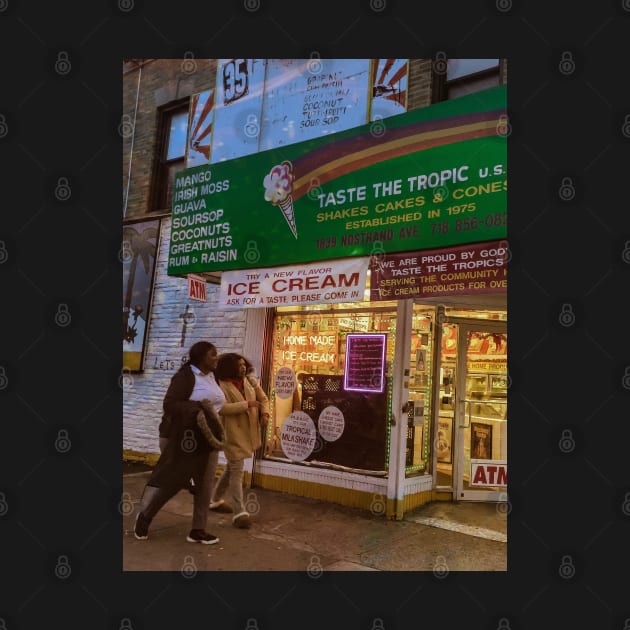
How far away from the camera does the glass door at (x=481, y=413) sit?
6.89 metres

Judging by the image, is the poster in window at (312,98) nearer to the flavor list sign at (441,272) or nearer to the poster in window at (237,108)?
the poster in window at (237,108)

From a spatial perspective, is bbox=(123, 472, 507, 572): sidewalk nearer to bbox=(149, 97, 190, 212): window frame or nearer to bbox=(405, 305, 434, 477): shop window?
bbox=(405, 305, 434, 477): shop window

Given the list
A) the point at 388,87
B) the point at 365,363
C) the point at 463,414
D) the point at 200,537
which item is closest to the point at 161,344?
the point at 365,363

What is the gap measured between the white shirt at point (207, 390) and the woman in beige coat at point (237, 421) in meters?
0.36

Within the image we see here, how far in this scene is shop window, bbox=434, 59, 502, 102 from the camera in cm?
696

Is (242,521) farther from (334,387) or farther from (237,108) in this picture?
(237,108)

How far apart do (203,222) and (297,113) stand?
222 cm

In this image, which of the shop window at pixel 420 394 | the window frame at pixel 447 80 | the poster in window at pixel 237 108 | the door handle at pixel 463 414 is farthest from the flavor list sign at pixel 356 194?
the door handle at pixel 463 414

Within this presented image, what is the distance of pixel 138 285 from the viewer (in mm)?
9609

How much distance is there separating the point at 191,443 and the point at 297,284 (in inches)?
88.6

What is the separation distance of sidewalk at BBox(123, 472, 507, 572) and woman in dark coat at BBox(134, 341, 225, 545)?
12.5 inches

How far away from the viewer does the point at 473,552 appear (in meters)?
5.25

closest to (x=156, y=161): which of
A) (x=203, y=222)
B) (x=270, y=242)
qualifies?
(x=203, y=222)
